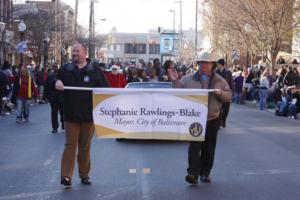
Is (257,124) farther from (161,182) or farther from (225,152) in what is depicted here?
(161,182)

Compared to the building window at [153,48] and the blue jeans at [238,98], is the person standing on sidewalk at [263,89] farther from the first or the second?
the building window at [153,48]

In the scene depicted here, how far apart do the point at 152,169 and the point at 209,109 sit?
1.96 meters

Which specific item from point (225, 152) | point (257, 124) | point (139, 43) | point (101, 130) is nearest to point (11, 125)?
point (257, 124)

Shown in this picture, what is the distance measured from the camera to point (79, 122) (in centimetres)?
909

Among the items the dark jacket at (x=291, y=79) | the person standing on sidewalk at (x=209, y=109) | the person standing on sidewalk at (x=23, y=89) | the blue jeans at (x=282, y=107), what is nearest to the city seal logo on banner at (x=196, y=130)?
the person standing on sidewalk at (x=209, y=109)

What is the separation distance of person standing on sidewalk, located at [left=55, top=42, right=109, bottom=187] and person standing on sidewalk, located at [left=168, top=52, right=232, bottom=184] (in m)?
1.28

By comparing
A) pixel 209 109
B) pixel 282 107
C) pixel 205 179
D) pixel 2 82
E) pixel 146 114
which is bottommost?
pixel 282 107

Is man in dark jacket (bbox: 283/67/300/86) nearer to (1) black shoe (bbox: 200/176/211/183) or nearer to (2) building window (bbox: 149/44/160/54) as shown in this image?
(1) black shoe (bbox: 200/176/211/183)

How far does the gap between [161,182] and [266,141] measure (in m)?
6.40

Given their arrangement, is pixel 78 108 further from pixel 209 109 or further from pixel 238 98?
pixel 238 98

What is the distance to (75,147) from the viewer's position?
911cm

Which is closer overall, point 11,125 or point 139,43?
point 11,125

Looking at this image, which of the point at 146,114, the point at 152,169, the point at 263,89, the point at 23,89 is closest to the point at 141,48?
the point at 263,89

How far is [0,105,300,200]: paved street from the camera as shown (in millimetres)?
8867
